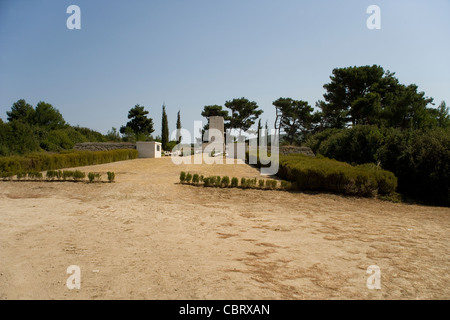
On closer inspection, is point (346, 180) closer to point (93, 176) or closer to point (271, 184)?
point (271, 184)

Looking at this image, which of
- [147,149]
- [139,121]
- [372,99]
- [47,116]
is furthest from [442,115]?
[47,116]

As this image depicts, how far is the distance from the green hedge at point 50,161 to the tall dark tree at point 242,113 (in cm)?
2520

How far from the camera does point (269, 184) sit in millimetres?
9820

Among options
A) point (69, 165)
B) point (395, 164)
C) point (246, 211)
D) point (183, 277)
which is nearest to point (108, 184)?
point (246, 211)

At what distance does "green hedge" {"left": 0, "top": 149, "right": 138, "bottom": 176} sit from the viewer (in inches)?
460

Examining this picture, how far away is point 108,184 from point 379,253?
29.5ft

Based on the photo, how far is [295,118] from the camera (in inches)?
1599

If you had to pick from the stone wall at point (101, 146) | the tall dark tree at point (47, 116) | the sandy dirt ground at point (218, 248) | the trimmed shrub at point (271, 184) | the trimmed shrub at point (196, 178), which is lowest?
the sandy dirt ground at point (218, 248)

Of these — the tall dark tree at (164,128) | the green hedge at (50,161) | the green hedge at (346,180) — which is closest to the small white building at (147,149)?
the green hedge at (50,161)

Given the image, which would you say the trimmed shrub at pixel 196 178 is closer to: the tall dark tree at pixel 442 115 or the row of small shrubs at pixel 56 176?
the row of small shrubs at pixel 56 176

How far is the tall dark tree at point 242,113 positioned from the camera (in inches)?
1693

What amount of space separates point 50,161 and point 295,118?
3375cm

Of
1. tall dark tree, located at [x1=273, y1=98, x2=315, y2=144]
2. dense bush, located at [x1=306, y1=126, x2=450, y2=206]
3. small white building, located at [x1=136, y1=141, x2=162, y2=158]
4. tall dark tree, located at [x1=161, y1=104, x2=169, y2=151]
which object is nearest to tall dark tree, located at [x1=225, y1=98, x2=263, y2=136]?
tall dark tree, located at [x1=273, y1=98, x2=315, y2=144]
